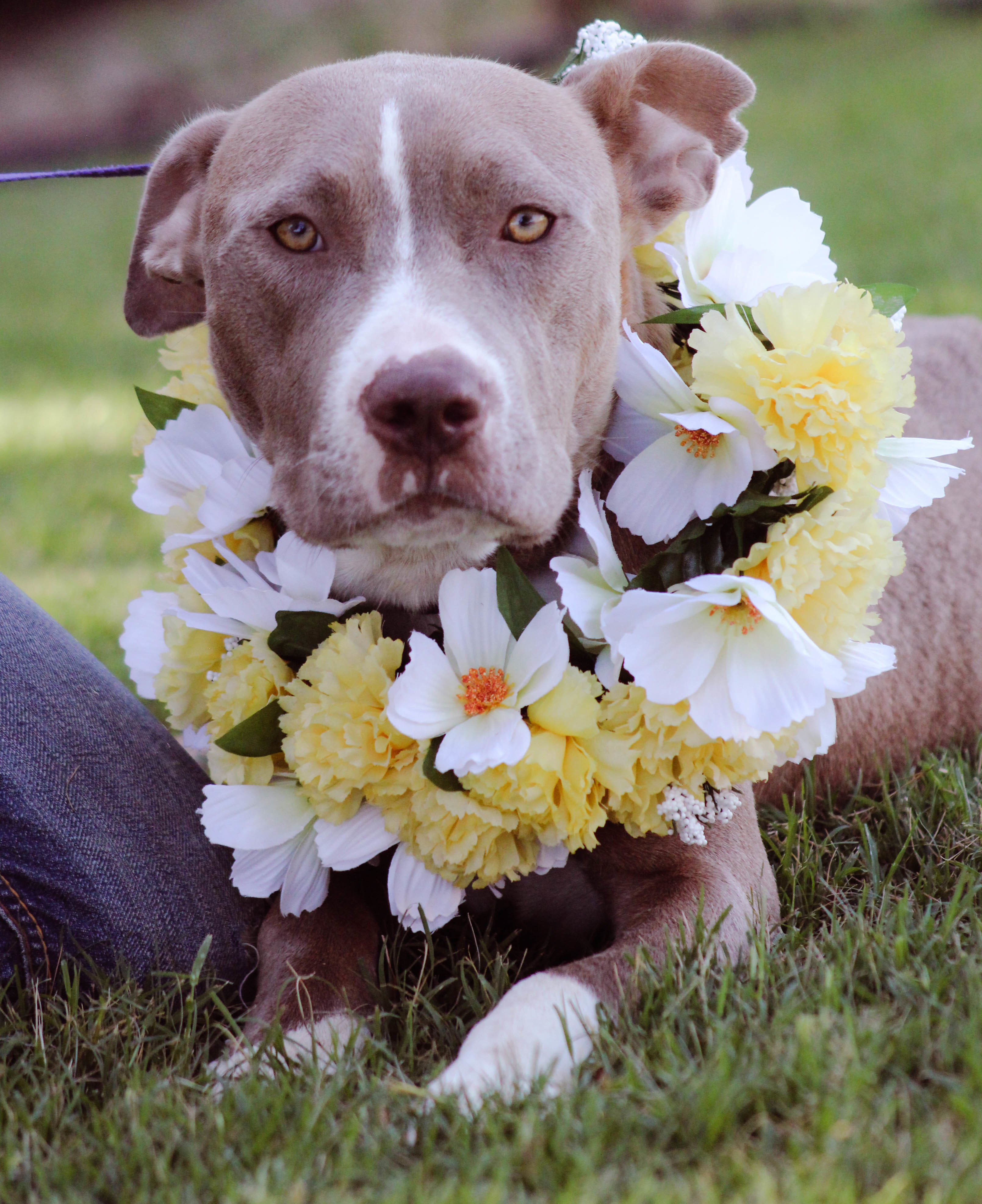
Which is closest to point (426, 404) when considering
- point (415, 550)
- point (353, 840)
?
point (415, 550)

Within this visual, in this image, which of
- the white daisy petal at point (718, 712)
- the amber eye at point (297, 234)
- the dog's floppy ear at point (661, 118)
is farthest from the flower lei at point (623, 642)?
the amber eye at point (297, 234)

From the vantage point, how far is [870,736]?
9.72 feet

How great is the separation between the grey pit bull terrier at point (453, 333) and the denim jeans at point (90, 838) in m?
0.15

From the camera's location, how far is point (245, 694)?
2.43m

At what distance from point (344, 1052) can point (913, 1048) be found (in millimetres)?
789

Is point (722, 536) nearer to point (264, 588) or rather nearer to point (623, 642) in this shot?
point (623, 642)

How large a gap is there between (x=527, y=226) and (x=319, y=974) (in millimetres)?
1311

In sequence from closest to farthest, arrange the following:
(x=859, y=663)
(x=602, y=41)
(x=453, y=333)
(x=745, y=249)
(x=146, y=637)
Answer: (x=453, y=333) → (x=859, y=663) → (x=745, y=249) → (x=146, y=637) → (x=602, y=41)

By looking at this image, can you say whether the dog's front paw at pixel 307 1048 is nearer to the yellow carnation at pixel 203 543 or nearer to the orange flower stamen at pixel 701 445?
the yellow carnation at pixel 203 543

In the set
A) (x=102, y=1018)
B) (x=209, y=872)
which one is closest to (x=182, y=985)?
(x=102, y=1018)

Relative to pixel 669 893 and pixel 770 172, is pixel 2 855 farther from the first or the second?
pixel 770 172

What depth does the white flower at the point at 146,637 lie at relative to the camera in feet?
9.25

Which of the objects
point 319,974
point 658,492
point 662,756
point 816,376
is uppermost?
point 816,376

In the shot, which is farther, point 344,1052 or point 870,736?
point 870,736
